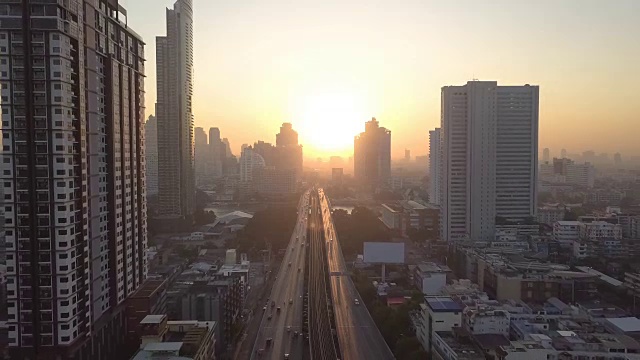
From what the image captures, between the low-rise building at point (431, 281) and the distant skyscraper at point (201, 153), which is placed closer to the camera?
the low-rise building at point (431, 281)

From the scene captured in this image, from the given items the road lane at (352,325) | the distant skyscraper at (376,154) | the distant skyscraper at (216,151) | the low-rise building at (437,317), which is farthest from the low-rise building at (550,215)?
the distant skyscraper at (216,151)

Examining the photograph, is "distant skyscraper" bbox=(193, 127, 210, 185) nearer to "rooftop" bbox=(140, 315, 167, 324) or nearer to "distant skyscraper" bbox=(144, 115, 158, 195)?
"distant skyscraper" bbox=(144, 115, 158, 195)

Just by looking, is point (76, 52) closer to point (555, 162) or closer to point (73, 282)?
point (73, 282)

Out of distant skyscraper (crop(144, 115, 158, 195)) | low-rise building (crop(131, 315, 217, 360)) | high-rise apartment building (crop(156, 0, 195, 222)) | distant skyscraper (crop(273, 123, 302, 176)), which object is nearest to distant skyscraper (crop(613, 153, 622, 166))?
distant skyscraper (crop(273, 123, 302, 176))

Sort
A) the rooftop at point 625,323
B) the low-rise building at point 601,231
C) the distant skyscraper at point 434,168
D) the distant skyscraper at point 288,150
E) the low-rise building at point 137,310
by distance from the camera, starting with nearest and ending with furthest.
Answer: the low-rise building at point 137,310
the rooftop at point 625,323
the low-rise building at point 601,231
the distant skyscraper at point 434,168
the distant skyscraper at point 288,150

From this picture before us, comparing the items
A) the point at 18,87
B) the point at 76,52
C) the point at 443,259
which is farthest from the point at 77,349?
the point at 443,259

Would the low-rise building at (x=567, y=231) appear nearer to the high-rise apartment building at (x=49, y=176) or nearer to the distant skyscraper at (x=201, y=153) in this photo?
the high-rise apartment building at (x=49, y=176)
